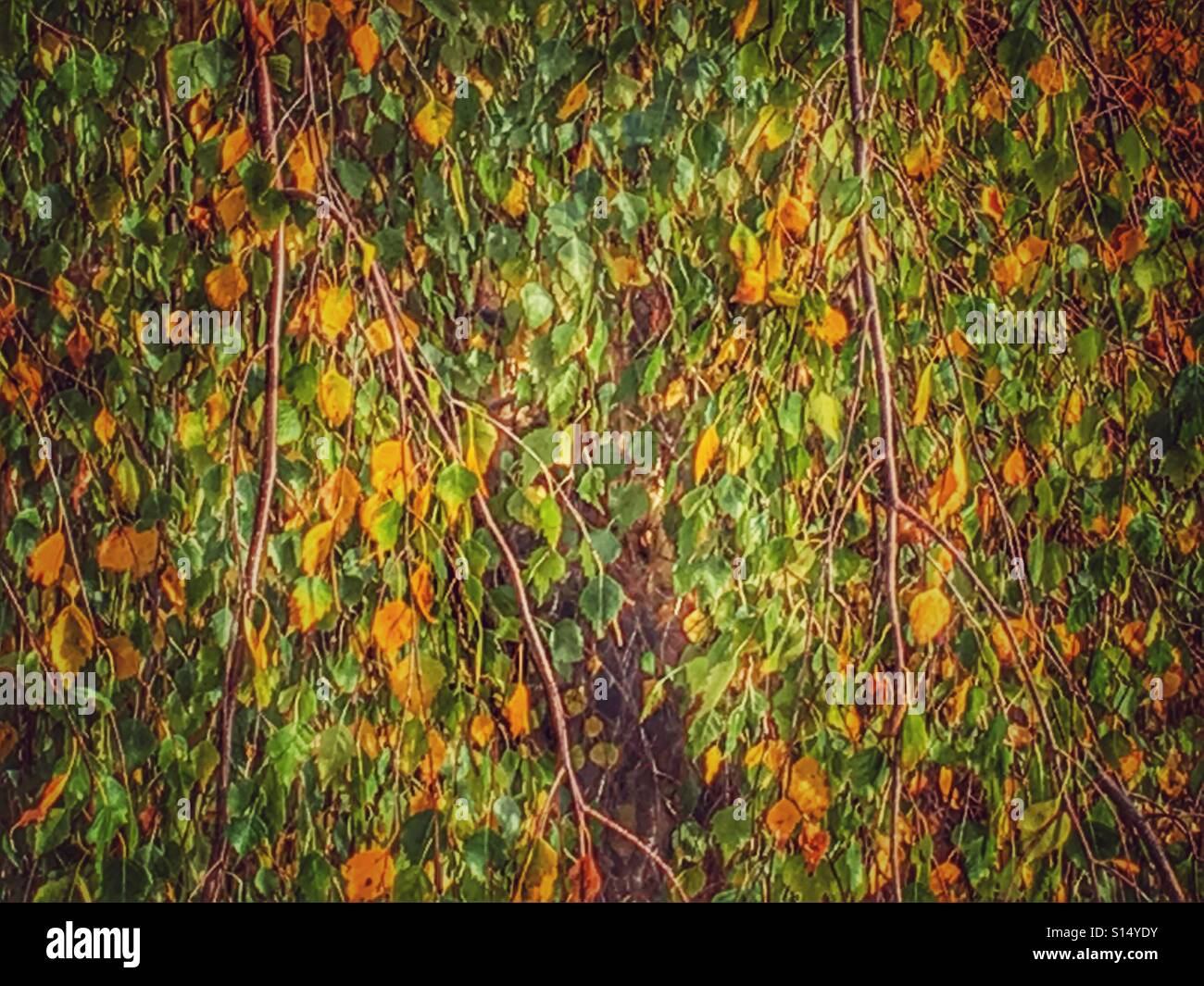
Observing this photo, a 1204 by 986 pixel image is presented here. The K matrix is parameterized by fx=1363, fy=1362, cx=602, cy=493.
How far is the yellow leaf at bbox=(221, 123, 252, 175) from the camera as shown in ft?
6.03

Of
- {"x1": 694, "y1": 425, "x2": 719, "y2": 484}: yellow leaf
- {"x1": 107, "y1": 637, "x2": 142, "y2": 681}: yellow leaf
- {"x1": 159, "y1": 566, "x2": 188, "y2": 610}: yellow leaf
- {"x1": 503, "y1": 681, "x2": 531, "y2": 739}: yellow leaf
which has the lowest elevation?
{"x1": 503, "y1": 681, "x2": 531, "y2": 739}: yellow leaf

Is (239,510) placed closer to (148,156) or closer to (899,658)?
(148,156)

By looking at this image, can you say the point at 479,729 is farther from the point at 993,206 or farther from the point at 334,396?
the point at 993,206

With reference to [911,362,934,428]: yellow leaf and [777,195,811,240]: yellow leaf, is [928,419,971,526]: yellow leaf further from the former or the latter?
[777,195,811,240]: yellow leaf

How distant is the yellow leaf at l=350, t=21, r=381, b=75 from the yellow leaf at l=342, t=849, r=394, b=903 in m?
Result: 1.06

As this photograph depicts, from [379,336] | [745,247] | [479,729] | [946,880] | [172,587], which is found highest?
[745,247]

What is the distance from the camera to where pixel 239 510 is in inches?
72.7

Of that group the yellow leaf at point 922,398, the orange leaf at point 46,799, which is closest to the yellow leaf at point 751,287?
the yellow leaf at point 922,398

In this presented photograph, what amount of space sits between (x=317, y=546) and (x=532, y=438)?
0.33 meters

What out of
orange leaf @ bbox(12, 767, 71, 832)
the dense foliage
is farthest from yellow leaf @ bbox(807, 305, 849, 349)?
orange leaf @ bbox(12, 767, 71, 832)

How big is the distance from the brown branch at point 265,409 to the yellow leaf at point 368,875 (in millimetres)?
225

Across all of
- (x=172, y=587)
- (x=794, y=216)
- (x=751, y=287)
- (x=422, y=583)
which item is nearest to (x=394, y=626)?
(x=422, y=583)

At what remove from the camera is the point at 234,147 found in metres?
1.84
